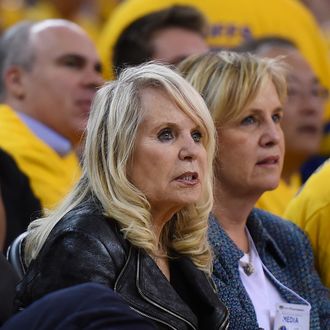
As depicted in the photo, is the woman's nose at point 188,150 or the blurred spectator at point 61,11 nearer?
the woman's nose at point 188,150

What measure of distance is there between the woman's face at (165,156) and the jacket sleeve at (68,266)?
0.24m

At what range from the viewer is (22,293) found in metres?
2.41

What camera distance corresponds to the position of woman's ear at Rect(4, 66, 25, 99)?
185 inches

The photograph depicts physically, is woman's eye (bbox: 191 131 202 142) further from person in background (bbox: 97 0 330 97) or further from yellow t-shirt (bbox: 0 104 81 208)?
person in background (bbox: 97 0 330 97)

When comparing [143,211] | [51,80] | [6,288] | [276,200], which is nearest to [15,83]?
[51,80]

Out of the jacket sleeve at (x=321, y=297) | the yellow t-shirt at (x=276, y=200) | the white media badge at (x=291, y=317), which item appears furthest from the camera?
the yellow t-shirt at (x=276, y=200)

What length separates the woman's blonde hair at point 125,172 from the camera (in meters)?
2.55

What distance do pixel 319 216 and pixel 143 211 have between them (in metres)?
0.93

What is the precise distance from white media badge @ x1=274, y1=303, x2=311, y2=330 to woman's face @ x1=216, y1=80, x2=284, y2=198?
1.23 ft

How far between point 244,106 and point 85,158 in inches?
26.6

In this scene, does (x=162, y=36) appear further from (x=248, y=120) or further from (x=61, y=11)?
(x=248, y=120)

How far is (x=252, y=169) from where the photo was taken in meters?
3.17

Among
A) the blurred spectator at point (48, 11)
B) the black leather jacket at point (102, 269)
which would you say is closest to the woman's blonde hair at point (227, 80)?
the black leather jacket at point (102, 269)

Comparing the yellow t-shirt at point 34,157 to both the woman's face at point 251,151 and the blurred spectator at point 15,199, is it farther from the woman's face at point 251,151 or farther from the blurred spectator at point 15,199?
the woman's face at point 251,151
